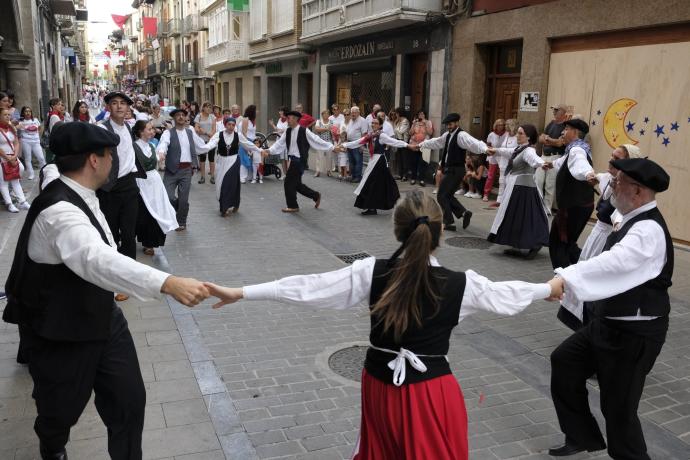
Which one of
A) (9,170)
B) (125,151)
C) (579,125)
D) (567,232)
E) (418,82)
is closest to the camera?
(125,151)

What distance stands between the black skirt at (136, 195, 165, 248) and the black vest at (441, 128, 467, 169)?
4.42 m

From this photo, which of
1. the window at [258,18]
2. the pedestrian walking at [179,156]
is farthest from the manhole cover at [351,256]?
the window at [258,18]

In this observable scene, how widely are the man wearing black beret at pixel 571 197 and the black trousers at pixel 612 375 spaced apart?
295 centimetres

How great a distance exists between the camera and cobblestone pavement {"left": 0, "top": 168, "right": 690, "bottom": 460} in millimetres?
3609

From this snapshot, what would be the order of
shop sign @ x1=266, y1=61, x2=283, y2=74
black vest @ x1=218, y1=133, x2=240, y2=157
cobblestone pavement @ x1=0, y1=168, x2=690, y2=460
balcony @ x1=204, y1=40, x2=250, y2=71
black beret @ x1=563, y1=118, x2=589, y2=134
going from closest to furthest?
cobblestone pavement @ x1=0, y1=168, x2=690, y2=460 → black beret @ x1=563, y1=118, x2=589, y2=134 → black vest @ x1=218, y1=133, x2=240, y2=157 → shop sign @ x1=266, y1=61, x2=283, y2=74 → balcony @ x1=204, y1=40, x2=250, y2=71

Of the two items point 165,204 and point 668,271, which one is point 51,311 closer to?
point 668,271

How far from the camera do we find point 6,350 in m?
4.77

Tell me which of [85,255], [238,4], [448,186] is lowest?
[448,186]

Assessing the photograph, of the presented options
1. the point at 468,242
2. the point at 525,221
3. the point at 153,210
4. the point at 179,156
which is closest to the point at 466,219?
the point at 468,242

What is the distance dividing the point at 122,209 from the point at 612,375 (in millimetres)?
4606

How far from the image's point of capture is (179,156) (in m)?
8.96

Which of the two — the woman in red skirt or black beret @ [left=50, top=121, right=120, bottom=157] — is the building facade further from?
black beret @ [left=50, top=121, right=120, bottom=157]

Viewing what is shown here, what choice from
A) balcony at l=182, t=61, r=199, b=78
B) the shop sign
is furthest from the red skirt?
balcony at l=182, t=61, r=199, b=78

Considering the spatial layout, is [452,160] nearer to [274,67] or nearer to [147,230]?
[147,230]
